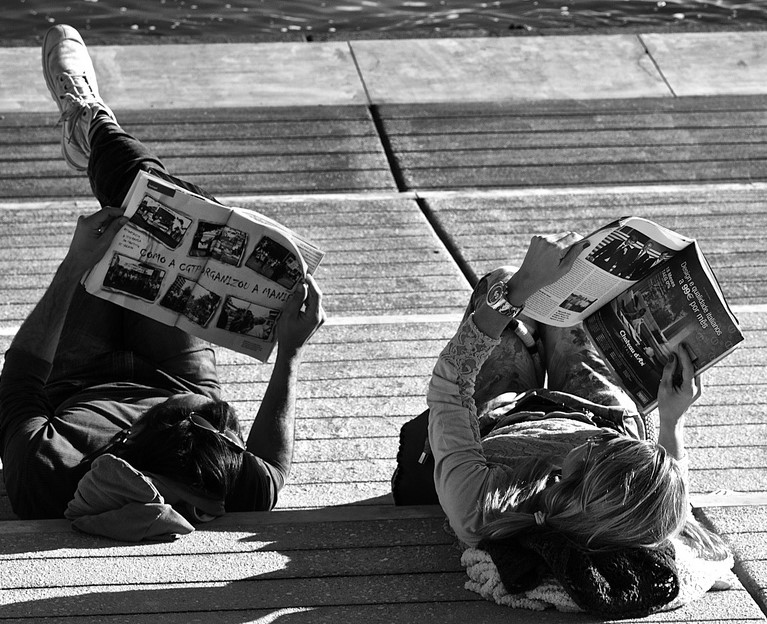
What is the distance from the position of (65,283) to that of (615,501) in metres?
1.42

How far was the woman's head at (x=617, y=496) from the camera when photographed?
2242 millimetres

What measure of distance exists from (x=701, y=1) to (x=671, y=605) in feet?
25.9

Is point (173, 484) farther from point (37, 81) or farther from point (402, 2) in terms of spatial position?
point (402, 2)

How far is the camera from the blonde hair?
2242 millimetres

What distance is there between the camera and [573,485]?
2326mm

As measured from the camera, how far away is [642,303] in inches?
106

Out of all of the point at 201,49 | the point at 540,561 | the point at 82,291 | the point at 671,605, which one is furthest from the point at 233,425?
the point at 201,49

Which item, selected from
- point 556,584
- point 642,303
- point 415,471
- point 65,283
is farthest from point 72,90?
point 556,584

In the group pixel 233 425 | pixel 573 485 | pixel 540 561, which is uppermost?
pixel 573 485

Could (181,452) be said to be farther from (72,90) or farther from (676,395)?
(72,90)

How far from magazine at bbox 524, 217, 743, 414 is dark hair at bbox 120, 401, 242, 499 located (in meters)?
0.79

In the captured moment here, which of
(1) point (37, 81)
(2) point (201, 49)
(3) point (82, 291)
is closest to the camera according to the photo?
(3) point (82, 291)

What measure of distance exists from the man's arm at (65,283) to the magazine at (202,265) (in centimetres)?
3

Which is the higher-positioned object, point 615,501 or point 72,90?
point 615,501
